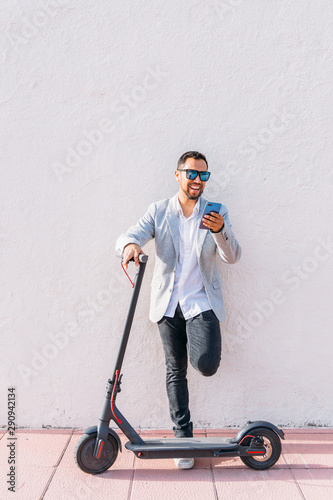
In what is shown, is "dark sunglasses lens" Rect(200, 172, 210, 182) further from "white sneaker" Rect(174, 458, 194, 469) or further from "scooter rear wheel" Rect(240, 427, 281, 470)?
"white sneaker" Rect(174, 458, 194, 469)

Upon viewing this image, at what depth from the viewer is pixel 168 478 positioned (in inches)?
114

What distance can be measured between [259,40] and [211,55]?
0.36 metres

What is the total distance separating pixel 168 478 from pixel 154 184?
198 centimetres

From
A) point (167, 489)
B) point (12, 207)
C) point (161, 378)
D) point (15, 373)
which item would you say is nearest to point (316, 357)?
point (161, 378)

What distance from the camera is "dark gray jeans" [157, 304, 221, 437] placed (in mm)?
2961

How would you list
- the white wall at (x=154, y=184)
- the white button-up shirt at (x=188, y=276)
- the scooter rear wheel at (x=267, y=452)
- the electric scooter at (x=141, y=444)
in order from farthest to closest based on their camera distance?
the white wall at (x=154, y=184), the white button-up shirt at (x=188, y=276), the scooter rear wheel at (x=267, y=452), the electric scooter at (x=141, y=444)

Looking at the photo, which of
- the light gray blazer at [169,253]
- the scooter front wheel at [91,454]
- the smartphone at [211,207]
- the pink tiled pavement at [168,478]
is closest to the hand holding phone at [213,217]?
the smartphone at [211,207]

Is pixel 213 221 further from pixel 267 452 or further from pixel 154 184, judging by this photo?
pixel 267 452

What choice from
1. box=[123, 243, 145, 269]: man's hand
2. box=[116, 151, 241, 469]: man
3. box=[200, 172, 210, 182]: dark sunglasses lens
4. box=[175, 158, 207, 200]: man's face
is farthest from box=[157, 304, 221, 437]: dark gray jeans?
box=[200, 172, 210, 182]: dark sunglasses lens

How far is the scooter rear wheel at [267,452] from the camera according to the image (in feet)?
9.64

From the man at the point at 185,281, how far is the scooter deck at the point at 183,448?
0.53 ft

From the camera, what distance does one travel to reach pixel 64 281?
3.56 meters

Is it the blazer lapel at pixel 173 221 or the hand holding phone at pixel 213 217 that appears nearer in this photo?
the hand holding phone at pixel 213 217

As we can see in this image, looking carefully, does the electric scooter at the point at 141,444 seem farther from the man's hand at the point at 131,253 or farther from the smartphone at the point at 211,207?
the smartphone at the point at 211,207
